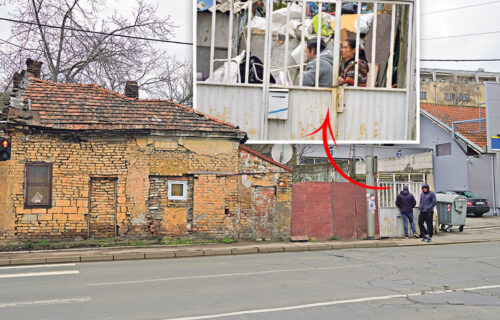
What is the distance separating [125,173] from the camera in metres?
16.2

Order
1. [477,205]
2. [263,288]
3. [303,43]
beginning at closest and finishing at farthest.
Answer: [303,43]
[263,288]
[477,205]

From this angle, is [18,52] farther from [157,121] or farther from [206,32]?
Result: [206,32]

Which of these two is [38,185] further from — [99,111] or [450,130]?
[450,130]

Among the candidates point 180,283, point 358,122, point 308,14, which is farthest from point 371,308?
point 308,14

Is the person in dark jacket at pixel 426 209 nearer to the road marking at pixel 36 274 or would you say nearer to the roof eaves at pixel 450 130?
the road marking at pixel 36 274

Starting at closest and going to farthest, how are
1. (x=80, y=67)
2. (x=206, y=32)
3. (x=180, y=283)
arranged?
(x=206, y=32)
(x=180, y=283)
(x=80, y=67)

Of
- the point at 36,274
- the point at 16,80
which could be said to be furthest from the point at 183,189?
the point at 16,80

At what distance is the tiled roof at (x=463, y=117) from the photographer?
105ft

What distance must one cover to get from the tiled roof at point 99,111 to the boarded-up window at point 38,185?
1.30 meters

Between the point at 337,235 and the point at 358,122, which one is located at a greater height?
the point at 358,122

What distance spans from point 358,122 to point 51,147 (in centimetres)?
1022

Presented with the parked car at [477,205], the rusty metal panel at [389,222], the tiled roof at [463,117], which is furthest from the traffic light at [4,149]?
the tiled roof at [463,117]

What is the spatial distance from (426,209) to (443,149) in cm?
1773

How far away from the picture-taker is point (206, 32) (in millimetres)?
7988
